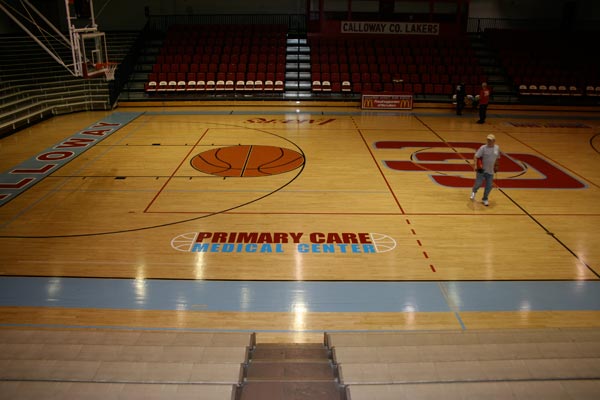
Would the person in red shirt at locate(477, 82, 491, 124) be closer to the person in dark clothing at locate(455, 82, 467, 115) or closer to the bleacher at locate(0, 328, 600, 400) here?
the person in dark clothing at locate(455, 82, 467, 115)

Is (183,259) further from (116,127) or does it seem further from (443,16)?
(443,16)

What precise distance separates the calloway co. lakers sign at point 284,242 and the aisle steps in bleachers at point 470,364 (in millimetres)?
3181

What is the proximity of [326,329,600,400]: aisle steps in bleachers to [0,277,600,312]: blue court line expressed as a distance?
1.62 metres

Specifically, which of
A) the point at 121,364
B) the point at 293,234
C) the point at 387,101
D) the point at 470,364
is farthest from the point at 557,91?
the point at 121,364

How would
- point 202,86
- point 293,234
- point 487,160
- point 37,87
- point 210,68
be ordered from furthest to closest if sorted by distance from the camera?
point 210,68 → point 202,86 → point 37,87 → point 487,160 → point 293,234

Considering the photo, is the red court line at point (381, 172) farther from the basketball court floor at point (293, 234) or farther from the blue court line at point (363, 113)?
the blue court line at point (363, 113)

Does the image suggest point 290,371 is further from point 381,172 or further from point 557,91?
point 557,91

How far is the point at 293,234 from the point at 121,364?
474 centimetres

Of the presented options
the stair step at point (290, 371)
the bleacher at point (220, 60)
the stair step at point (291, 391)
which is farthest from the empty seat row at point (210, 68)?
the stair step at point (291, 391)

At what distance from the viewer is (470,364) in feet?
11.6

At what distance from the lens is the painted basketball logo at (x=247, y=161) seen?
1150 cm

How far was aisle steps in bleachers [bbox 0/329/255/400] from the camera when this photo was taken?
3.11 meters

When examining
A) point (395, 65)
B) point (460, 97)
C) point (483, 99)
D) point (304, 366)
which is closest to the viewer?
point (304, 366)

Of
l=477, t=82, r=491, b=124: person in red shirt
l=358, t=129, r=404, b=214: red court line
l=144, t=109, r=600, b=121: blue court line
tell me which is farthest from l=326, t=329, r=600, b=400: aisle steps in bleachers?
l=144, t=109, r=600, b=121: blue court line
